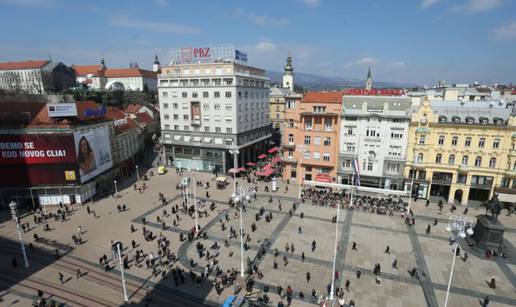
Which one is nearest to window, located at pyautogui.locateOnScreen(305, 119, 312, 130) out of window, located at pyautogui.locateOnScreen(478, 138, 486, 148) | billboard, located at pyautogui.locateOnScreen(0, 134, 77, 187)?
window, located at pyautogui.locateOnScreen(478, 138, 486, 148)

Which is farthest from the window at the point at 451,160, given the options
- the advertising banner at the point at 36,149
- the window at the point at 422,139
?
the advertising banner at the point at 36,149

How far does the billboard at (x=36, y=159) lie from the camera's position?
4522 centimetres

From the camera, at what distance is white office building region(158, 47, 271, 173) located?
63.8m

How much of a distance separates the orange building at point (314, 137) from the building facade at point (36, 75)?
13274 cm

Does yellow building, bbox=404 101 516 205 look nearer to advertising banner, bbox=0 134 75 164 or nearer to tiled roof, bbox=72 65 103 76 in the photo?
advertising banner, bbox=0 134 75 164

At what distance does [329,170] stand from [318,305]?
33.9 meters

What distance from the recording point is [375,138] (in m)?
52.0

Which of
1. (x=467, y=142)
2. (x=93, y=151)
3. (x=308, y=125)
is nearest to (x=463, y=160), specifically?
(x=467, y=142)

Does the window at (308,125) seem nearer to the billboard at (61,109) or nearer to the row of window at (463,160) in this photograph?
the row of window at (463,160)

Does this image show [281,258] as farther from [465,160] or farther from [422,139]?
[465,160]

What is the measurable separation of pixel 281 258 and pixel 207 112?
4175 centimetres

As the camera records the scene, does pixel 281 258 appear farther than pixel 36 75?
No

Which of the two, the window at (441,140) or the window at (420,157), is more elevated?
the window at (441,140)

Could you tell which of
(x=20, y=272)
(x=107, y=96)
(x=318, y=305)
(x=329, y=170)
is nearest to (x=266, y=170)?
(x=329, y=170)
